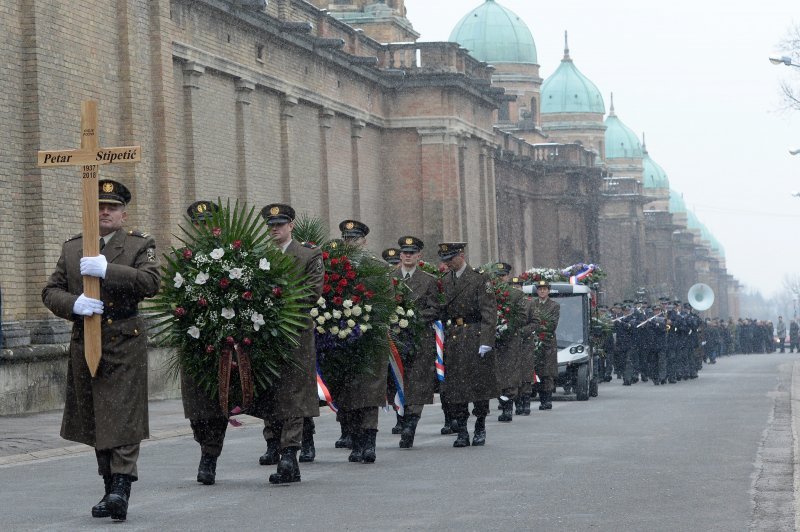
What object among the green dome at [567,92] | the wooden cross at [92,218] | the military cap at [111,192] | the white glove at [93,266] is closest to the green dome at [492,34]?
the green dome at [567,92]

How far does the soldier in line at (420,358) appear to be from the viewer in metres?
15.7

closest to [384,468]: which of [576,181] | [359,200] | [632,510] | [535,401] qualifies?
[632,510]

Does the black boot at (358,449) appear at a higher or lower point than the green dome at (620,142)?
lower

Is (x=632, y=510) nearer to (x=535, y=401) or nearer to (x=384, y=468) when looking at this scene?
(x=384, y=468)

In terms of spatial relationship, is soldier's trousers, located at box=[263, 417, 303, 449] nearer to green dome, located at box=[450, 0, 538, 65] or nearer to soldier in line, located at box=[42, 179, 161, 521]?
soldier in line, located at box=[42, 179, 161, 521]

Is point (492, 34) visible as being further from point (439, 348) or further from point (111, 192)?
point (111, 192)

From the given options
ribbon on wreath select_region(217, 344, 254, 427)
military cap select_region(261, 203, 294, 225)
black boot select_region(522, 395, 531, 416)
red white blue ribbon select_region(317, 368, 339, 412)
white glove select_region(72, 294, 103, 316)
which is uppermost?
military cap select_region(261, 203, 294, 225)

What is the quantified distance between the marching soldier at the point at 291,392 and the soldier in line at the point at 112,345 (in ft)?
5.80

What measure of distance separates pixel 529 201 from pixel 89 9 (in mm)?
57358

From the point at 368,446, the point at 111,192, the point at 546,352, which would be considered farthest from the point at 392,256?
the point at 546,352

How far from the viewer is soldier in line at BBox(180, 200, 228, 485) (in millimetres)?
11773

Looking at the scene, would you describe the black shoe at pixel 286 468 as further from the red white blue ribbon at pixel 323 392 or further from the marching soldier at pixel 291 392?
the red white blue ribbon at pixel 323 392

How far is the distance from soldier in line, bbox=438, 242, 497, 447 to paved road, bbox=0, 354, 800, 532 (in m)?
0.46

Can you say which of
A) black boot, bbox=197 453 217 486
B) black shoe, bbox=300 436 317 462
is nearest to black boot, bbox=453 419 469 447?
black shoe, bbox=300 436 317 462
